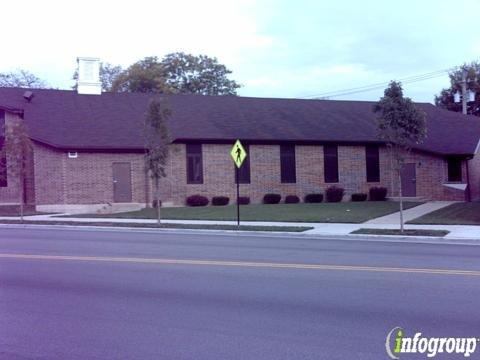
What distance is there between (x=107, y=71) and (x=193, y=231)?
43.9 meters

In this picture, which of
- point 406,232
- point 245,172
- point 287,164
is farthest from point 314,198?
point 406,232

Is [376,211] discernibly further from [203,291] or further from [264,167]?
[203,291]

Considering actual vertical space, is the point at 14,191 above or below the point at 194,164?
below

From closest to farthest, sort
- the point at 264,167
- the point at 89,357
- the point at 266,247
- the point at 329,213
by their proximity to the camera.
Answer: the point at 89,357, the point at 266,247, the point at 329,213, the point at 264,167

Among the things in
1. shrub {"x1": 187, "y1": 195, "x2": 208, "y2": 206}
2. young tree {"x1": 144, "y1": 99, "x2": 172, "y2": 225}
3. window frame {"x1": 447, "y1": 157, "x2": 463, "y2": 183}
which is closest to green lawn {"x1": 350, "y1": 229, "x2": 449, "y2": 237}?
young tree {"x1": 144, "y1": 99, "x2": 172, "y2": 225}

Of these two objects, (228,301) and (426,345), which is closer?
(426,345)

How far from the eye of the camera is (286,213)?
82.5 ft

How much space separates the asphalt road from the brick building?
1545 cm

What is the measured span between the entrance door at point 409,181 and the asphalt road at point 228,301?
19582 mm

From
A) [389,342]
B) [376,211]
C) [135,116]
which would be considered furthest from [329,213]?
[389,342]

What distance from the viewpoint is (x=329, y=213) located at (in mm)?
24734

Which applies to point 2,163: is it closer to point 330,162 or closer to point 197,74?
point 330,162

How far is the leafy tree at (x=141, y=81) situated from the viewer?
49.9 metres

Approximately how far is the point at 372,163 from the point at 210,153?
10.0 meters
